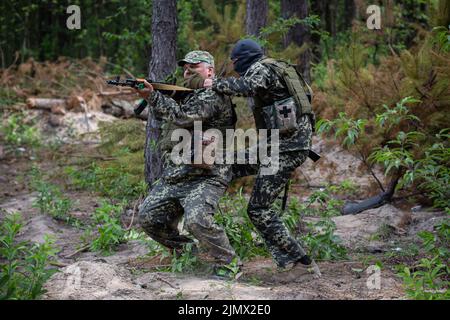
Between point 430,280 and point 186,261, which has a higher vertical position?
point 430,280

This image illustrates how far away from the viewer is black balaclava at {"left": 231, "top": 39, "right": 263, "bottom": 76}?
→ 18.4 feet

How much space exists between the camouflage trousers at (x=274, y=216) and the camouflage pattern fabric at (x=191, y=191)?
1.12ft

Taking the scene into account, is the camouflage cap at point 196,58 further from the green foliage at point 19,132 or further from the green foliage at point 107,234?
the green foliage at point 19,132

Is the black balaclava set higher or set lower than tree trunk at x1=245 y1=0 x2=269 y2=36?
lower

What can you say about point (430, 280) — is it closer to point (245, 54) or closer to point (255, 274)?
point (255, 274)

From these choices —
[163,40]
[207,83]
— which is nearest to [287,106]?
[207,83]

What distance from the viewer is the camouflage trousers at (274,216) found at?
548 cm

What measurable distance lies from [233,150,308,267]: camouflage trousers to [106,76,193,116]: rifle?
40.8 inches

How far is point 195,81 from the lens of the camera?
571 centimetres

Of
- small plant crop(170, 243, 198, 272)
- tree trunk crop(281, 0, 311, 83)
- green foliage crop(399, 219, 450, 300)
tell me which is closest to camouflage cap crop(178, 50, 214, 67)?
small plant crop(170, 243, 198, 272)

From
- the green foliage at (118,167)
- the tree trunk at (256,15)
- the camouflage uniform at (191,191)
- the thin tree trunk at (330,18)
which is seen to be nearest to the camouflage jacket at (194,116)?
the camouflage uniform at (191,191)

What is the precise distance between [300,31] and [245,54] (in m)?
7.78

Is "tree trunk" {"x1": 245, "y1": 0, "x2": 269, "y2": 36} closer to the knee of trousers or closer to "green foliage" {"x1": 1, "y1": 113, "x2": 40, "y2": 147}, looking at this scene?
the knee of trousers
